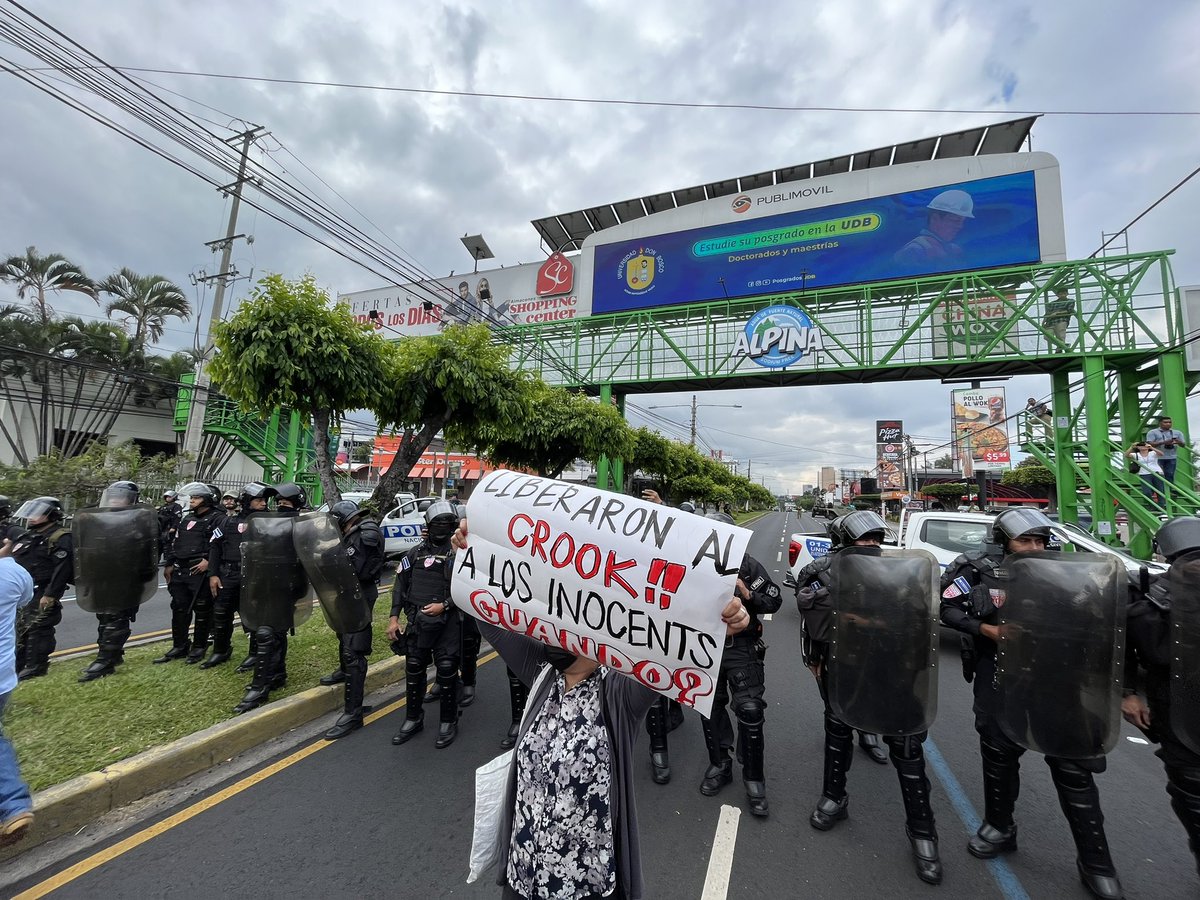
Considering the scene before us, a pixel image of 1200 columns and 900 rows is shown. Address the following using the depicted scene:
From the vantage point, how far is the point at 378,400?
7188 mm

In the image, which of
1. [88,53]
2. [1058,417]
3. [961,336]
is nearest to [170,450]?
[88,53]

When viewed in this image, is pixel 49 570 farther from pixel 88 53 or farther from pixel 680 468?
pixel 680 468

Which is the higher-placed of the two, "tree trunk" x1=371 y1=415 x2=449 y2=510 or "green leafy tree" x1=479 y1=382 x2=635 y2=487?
"green leafy tree" x1=479 y1=382 x2=635 y2=487

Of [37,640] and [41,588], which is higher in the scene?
[41,588]

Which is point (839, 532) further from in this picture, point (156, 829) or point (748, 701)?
point (156, 829)

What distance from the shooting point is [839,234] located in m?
18.5

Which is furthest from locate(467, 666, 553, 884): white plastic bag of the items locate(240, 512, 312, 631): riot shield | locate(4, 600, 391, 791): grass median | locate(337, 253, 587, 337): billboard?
locate(337, 253, 587, 337): billboard

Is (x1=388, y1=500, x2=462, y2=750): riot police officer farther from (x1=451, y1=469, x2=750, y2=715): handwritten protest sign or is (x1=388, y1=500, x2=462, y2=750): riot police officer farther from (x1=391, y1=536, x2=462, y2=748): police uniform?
(x1=451, y1=469, x2=750, y2=715): handwritten protest sign

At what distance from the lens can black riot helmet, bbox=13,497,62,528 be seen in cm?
503

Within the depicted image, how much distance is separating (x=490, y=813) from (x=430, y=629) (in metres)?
2.68

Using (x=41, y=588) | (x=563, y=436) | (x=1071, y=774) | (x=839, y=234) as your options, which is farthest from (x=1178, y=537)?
(x=839, y=234)

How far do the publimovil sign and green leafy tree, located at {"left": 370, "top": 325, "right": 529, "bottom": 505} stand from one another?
10.1 metres

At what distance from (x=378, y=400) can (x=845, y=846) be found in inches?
265

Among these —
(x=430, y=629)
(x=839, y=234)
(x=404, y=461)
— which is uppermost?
(x=839, y=234)
